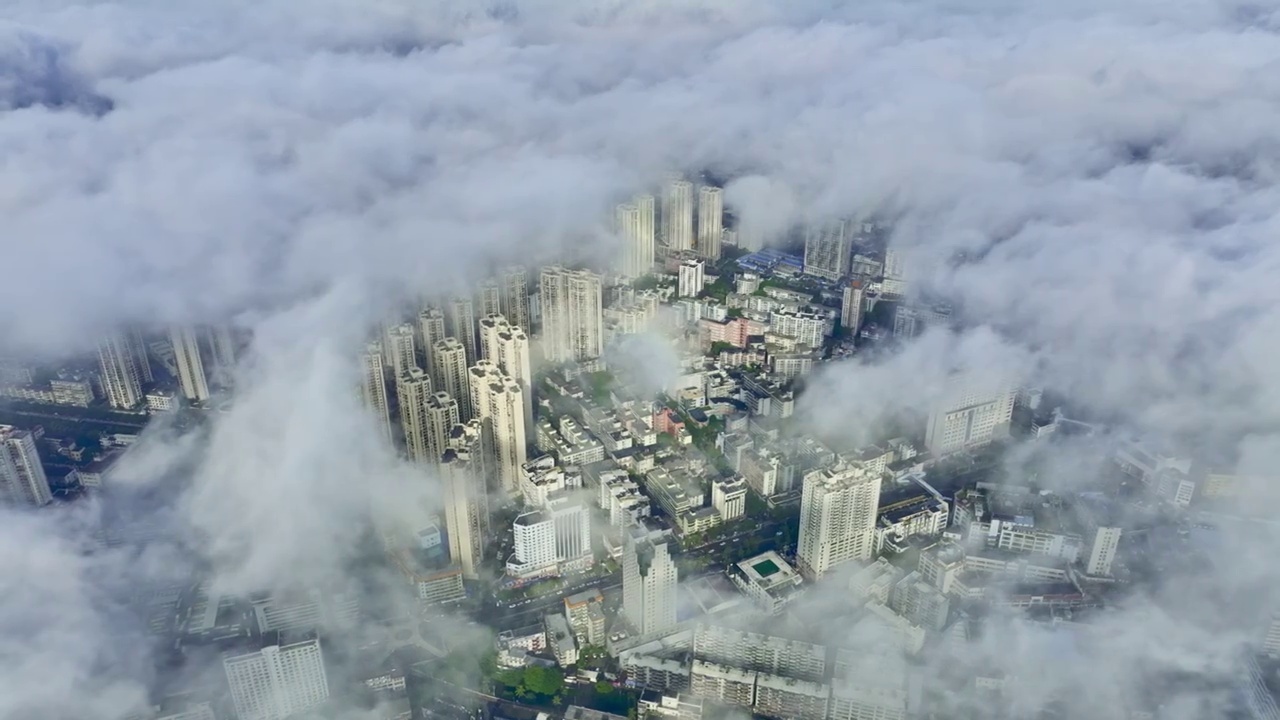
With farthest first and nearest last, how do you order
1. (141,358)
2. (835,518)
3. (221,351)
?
(141,358)
(221,351)
(835,518)

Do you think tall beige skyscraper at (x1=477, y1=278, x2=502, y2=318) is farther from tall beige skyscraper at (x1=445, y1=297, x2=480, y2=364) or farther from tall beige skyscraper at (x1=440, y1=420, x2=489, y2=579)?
tall beige skyscraper at (x1=440, y1=420, x2=489, y2=579)

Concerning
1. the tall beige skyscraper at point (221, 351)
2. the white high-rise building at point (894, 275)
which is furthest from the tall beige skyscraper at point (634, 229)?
the tall beige skyscraper at point (221, 351)

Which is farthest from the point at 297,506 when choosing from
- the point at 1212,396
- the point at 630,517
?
the point at 1212,396

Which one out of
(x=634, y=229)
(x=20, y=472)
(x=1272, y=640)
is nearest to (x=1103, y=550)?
(x=1272, y=640)

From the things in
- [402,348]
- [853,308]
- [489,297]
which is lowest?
[853,308]

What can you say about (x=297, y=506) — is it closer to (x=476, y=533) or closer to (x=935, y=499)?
(x=476, y=533)

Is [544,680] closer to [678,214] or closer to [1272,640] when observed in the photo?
[1272,640]

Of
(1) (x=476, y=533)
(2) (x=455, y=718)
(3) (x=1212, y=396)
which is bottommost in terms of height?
(2) (x=455, y=718)
